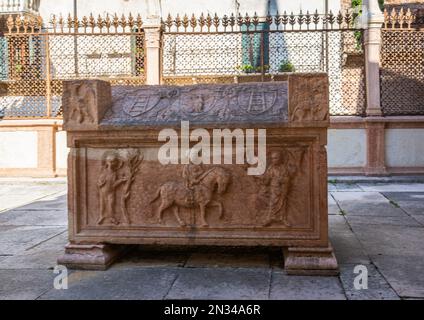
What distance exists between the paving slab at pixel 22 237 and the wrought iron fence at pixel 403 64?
723 centimetres

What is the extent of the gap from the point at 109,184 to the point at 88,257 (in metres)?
0.59

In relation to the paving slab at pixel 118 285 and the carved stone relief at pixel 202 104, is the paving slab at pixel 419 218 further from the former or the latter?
the paving slab at pixel 118 285

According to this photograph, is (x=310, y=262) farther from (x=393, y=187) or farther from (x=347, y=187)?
(x=393, y=187)

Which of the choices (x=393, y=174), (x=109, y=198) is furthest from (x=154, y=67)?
(x=109, y=198)

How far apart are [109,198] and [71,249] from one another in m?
0.50

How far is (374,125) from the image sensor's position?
32.4 feet

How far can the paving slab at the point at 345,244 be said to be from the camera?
4.07m

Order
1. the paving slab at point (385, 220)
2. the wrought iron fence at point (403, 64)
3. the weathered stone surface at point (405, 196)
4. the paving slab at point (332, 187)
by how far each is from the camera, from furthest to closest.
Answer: the wrought iron fence at point (403, 64) < the paving slab at point (332, 187) < the weathered stone surface at point (405, 196) < the paving slab at point (385, 220)

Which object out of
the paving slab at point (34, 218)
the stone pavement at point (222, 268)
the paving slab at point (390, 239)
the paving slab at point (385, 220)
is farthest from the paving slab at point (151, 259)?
the paving slab at point (385, 220)

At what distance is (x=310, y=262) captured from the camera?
367 centimetres

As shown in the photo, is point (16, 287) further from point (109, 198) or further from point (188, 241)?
point (188, 241)

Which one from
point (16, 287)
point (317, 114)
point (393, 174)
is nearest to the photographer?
point (16, 287)

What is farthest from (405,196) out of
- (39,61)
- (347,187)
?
(39,61)

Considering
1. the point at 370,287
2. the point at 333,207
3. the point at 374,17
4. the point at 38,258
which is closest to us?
the point at 370,287
